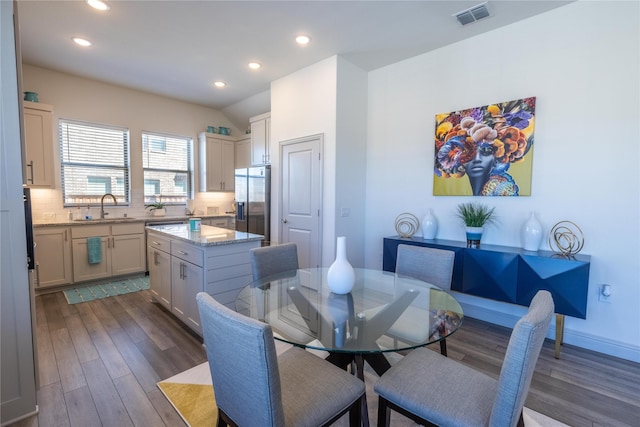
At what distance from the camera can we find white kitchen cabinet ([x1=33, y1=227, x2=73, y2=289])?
3.81 meters

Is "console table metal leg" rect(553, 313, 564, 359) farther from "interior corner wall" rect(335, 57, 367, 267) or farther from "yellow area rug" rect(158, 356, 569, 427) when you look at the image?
"interior corner wall" rect(335, 57, 367, 267)

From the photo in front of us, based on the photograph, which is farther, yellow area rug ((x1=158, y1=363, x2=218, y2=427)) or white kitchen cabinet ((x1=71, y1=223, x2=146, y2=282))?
white kitchen cabinet ((x1=71, y1=223, x2=146, y2=282))

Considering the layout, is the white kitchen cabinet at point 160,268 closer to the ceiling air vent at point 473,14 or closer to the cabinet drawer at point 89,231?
the cabinet drawer at point 89,231

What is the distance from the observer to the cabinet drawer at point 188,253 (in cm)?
258

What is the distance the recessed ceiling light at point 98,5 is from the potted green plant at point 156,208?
3167mm

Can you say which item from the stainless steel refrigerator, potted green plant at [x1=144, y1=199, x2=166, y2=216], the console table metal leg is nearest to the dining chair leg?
the console table metal leg

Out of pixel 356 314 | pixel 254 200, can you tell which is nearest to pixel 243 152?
pixel 254 200

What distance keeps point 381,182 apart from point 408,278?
5.99 feet

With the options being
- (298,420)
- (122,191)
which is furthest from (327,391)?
(122,191)

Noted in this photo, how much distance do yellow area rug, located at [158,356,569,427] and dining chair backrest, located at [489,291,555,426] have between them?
896 millimetres

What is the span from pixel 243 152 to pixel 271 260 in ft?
12.8

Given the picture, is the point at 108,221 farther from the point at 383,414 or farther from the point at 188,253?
the point at 383,414

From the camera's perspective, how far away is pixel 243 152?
19.0 feet

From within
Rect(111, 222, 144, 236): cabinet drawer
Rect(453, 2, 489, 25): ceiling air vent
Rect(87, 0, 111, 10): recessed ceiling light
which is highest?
Rect(87, 0, 111, 10): recessed ceiling light
